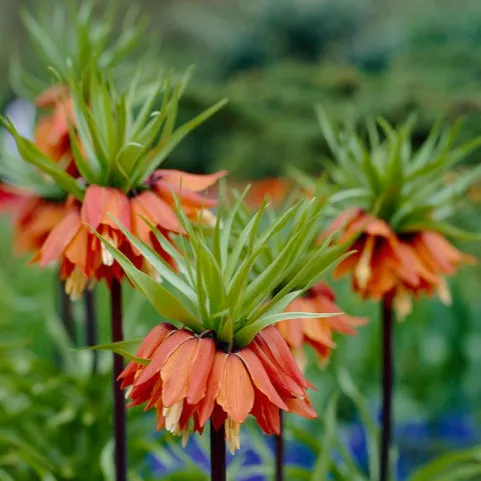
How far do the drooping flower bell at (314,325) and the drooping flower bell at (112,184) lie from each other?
22 centimetres

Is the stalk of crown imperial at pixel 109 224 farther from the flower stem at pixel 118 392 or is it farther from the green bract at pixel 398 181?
the green bract at pixel 398 181

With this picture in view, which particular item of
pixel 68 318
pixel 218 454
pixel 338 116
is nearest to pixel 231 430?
pixel 218 454

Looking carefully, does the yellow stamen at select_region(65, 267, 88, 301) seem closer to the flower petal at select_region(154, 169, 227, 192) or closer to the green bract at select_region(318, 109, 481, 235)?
the flower petal at select_region(154, 169, 227, 192)

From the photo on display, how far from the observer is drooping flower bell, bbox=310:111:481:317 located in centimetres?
148

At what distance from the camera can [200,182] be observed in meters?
1.30

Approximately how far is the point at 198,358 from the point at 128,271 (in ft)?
0.39

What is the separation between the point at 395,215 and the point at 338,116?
2287mm

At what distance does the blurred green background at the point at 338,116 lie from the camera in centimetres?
268

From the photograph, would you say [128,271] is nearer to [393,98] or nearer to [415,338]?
[415,338]

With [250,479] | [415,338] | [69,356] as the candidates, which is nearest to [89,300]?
[69,356]

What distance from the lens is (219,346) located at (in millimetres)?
986

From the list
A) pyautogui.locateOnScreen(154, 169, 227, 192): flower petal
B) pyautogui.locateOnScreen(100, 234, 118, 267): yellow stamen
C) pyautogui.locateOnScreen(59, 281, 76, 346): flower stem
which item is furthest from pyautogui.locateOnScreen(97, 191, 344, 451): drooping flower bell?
pyautogui.locateOnScreen(59, 281, 76, 346): flower stem

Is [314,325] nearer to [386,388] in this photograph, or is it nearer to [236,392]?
[386,388]

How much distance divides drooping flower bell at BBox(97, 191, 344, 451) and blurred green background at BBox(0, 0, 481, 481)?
893mm
